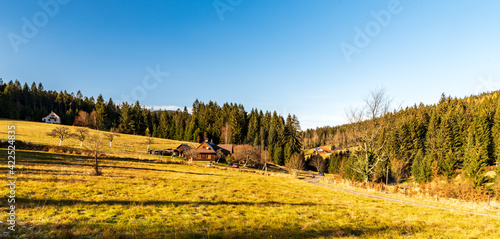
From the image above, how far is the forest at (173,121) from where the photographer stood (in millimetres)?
85500

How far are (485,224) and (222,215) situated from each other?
12.5 m

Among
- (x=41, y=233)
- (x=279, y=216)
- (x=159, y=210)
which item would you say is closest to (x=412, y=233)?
(x=279, y=216)

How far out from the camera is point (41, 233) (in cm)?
629

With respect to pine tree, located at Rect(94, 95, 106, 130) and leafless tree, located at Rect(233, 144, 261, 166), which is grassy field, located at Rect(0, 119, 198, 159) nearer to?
leafless tree, located at Rect(233, 144, 261, 166)

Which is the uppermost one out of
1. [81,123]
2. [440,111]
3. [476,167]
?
[440,111]

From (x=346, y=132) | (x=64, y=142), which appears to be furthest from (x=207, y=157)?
(x=346, y=132)

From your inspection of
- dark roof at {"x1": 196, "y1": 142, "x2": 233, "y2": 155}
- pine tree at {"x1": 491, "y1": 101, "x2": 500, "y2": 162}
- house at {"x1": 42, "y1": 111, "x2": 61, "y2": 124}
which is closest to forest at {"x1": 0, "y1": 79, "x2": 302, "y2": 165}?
house at {"x1": 42, "y1": 111, "x2": 61, "y2": 124}

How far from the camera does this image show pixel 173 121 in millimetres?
105375

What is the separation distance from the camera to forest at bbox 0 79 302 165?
85.5 meters

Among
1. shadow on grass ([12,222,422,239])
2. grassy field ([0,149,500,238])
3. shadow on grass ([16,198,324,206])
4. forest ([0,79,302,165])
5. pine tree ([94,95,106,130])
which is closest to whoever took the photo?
shadow on grass ([12,222,422,239])

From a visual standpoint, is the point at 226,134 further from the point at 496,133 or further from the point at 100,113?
the point at 496,133

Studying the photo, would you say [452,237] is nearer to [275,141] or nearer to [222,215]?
[222,215]

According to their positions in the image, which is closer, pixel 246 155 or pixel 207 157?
pixel 246 155

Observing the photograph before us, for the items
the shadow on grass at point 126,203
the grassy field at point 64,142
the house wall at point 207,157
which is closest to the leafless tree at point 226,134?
the grassy field at point 64,142
